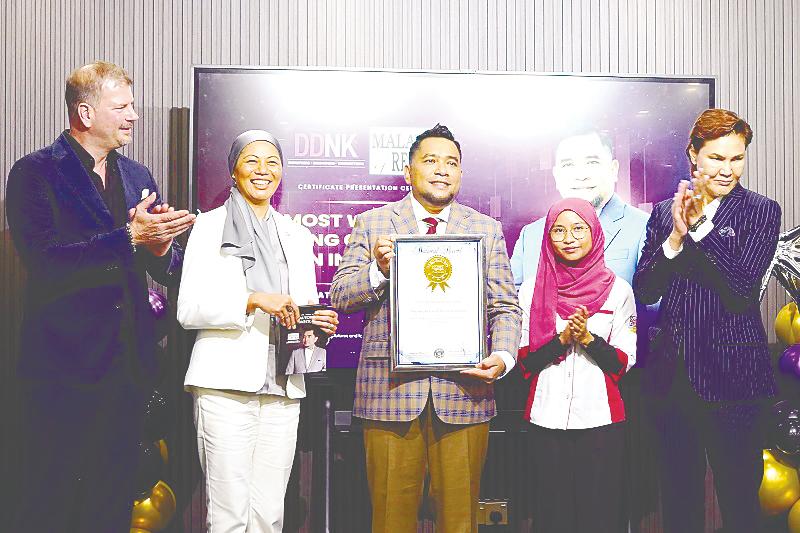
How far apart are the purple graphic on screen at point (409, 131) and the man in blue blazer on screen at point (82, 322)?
0.74 meters

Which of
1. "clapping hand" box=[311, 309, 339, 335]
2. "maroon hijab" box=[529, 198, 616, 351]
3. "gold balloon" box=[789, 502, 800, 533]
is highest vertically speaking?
"maroon hijab" box=[529, 198, 616, 351]

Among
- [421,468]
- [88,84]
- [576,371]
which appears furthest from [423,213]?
[88,84]

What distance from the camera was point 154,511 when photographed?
10.4ft

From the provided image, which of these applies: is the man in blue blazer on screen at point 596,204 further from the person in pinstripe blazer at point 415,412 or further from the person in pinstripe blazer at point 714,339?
the person in pinstripe blazer at point 415,412

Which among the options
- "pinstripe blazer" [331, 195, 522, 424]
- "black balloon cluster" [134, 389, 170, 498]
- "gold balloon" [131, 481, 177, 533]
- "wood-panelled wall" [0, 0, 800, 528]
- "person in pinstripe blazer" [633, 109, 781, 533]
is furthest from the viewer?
"wood-panelled wall" [0, 0, 800, 528]

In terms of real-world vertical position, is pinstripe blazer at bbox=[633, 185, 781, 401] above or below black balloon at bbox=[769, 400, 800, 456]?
above

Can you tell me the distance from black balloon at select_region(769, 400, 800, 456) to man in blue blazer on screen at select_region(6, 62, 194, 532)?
2471 millimetres

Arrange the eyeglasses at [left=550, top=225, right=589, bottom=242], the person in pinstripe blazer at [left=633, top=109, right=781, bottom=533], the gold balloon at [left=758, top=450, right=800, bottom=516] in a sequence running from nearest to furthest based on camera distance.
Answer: the person in pinstripe blazer at [left=633, top=109, right=781, bottom=533] → the eyeglasses at [left=550, top=225, right=589, bottom=242] → the gold balloon at [left=758, top=450, right=800, bottom=516]

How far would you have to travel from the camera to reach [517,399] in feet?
11.8

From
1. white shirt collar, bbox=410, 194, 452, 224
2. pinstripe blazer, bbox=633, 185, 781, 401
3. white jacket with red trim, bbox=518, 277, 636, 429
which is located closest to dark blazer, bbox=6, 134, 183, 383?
white shirt collar, bbox=410, 194, 452, 224

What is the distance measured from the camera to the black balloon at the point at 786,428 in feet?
10.5

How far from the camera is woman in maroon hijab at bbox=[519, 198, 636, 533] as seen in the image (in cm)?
279

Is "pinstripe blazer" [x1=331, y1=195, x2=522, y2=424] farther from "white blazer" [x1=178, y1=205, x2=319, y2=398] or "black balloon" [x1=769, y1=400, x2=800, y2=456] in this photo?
"black balloon" [x1=769, y1=400, x2=800, y2=456]

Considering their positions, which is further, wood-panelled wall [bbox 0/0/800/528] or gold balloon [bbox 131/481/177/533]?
wood-panelled wall [bbox 0/0/800/528]
